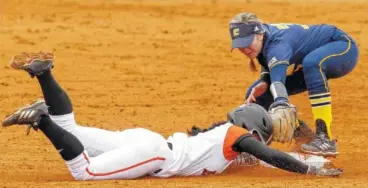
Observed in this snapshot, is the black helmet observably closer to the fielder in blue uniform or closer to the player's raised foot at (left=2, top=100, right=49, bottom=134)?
the fielder in blue uniform

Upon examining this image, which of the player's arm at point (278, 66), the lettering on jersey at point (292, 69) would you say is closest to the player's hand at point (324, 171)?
the player's arm at point (278, 66)

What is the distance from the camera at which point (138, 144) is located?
8.29m

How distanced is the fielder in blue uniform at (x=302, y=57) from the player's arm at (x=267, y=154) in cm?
85

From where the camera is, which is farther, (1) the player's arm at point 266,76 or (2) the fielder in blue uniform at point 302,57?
(1) the player's arm at point 266,76

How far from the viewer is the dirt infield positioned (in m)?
9.23

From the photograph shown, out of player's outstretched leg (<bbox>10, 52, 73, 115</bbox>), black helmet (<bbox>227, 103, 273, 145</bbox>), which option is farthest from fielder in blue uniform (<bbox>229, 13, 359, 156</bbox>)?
player's outstretched leg (<bbox>10, 52, 73, 115</bbox>)

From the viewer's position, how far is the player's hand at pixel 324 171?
857 cm

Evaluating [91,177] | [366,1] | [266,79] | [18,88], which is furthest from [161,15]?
[91,177]

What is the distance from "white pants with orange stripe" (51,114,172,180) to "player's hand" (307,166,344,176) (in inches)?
48.4

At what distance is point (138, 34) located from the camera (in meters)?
17.9

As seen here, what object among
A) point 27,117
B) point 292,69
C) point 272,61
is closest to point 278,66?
point 272,61

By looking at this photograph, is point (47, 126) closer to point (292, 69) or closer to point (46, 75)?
point (46, 75)

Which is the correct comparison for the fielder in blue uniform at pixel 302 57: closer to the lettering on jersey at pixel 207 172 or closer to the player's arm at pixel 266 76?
the player's arm at pixel 266 76

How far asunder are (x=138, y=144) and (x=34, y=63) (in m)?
1.09
